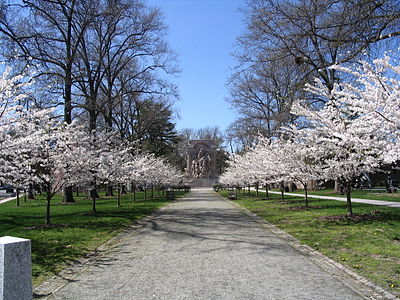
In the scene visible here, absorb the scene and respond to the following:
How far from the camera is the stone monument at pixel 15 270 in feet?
11.9

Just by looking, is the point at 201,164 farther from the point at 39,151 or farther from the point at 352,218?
the point at 39,151

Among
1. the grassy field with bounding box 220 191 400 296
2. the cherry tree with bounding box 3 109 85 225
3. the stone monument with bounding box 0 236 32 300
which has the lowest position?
the grassy field with bounding box 220 191 400 296

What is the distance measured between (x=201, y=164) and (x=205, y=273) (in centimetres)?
6008

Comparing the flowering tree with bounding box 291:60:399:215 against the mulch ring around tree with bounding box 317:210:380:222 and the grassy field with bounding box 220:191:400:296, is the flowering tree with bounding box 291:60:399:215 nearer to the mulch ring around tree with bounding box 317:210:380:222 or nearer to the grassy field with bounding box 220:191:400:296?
the mulch ring around tree with bounding box 317:210:380:222

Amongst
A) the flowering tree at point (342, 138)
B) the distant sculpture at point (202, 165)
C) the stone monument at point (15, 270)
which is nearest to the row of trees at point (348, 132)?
the flowering tree at point (342, 138)

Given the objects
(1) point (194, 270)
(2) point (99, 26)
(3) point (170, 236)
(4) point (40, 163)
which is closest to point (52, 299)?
A: (1) point (194, 270)

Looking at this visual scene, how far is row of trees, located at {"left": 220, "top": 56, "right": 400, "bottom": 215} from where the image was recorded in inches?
239

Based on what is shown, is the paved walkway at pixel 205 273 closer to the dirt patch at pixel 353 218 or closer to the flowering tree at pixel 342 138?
the flowering tree at pixel 342 138

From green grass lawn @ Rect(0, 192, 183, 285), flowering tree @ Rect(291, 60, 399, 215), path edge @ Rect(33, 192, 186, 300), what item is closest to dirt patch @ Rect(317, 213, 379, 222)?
flowering tree @ Rect(291, 60, 399, 215)

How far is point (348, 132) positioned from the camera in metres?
9.09

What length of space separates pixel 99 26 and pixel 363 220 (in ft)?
68.3

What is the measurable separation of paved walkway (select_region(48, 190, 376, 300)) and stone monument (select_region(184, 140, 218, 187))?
56.2 m

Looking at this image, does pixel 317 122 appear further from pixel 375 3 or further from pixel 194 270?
pixel 194 270

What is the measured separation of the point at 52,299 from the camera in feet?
15.9
